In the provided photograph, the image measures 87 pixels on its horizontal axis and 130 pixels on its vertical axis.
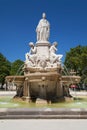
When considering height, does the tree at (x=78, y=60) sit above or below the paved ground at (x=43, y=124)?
above

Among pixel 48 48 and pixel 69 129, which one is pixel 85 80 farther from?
pixel 69 129

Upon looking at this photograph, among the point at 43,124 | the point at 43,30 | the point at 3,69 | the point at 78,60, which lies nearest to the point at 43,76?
the point at 43,30

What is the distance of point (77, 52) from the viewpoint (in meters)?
61.5

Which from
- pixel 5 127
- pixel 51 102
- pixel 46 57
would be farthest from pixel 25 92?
pixel 5 127

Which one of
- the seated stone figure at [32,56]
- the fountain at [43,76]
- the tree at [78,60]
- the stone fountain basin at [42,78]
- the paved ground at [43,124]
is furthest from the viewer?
the tree at [78,60]

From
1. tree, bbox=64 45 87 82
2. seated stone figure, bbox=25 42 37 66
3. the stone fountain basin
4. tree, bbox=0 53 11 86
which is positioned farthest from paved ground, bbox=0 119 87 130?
tree, bbox=0 53 11 86

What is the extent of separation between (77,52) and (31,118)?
53.4 metres

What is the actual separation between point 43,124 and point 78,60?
48946 millimetres

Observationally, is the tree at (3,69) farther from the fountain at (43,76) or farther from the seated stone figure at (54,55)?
the seated stone figure at (54,55)

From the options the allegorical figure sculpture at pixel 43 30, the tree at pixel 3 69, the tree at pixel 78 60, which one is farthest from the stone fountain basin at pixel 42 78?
the tree at pixel 3 69

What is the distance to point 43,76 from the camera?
1527 cm

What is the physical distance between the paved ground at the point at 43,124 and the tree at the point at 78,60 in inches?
1806

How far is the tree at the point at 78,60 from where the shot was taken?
5450 centimetres

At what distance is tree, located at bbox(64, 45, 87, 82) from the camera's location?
54500 millimetres
